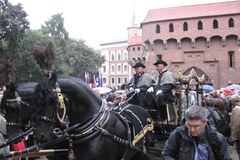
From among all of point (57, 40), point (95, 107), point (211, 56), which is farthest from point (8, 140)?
point (57, 40)

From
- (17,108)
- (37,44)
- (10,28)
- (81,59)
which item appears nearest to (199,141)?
(17,108)

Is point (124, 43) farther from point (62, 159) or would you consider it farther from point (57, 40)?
point (62, 159)

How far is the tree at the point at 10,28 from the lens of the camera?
33031 mm

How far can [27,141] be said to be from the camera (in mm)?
8016

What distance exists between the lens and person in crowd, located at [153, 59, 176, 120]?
744cm

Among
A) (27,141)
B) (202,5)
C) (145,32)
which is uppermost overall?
(202,5)

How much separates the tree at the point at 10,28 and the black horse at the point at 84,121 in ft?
94.8

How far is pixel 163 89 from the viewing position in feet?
24.6

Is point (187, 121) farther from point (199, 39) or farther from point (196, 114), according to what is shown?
point (199, 39)

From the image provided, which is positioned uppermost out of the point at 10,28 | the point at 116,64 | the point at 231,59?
the point at 10,28

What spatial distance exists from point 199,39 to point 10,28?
19628mm

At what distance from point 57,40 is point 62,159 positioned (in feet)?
164

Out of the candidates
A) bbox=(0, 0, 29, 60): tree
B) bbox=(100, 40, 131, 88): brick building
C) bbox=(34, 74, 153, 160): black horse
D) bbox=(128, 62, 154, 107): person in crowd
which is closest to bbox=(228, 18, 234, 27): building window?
bbox=(0, 0, 29, 60): tree

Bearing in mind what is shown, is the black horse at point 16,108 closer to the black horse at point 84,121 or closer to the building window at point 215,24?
the black horse at point 84,121
